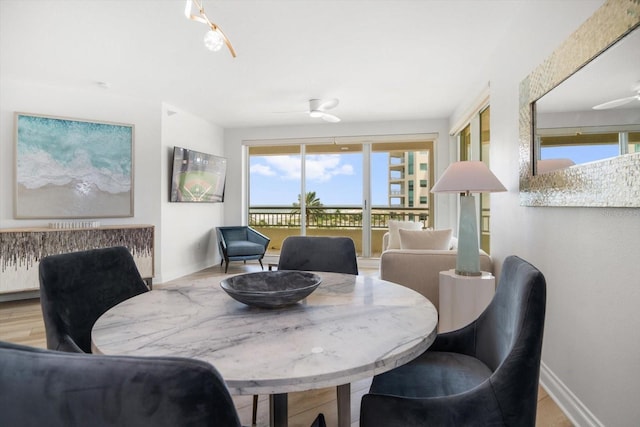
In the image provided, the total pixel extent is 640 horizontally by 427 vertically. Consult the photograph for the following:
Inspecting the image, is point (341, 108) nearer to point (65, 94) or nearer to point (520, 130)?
point (520, 130)

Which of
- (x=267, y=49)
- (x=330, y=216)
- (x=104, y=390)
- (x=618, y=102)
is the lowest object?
(x=104, y=390)

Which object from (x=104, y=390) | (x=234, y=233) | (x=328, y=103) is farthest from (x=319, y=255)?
(x=234, y=233)

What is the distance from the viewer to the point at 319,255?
6.62 ft

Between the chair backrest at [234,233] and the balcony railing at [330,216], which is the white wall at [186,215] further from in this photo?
the balcony railing at [330,216]

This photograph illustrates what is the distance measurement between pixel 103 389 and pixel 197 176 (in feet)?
16.9

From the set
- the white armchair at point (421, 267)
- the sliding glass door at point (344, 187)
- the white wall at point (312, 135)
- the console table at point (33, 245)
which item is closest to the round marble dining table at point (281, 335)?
the white armchair at point (421, 267)

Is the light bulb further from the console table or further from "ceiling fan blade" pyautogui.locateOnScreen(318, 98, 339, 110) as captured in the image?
the console table

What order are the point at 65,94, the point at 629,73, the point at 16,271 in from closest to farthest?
the point at 629,73 < the point at 16,271 < the point at 65,94

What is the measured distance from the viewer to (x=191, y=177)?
200 inches

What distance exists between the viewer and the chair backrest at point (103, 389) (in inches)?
15.6

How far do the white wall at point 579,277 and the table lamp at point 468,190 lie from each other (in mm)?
284

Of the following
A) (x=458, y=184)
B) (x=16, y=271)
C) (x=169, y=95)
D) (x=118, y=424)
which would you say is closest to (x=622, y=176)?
(x=458, y=184)

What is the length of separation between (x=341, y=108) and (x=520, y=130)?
2.99 metres

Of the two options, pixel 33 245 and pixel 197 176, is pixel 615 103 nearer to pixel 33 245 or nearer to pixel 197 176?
pixel 33 245
